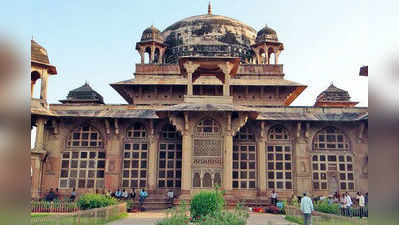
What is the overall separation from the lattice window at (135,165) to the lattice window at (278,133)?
728 centimetres

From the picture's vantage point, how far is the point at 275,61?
28078mm

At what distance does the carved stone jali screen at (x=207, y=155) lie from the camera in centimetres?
1956

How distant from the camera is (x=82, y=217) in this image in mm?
12195

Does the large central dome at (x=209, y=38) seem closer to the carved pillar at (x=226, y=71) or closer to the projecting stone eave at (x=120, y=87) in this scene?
the projecting stone eave at (x=120, y=87)

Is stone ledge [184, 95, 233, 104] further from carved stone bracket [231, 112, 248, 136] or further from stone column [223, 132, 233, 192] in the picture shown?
stone column [223, 132, 233, 192]

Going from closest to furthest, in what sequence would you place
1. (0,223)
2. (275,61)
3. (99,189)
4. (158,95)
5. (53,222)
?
(0,223) < (53,222) < (99,189) < (158,95) < (275,61)

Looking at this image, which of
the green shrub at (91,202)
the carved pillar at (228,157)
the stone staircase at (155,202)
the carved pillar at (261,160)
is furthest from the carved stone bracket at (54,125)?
the carved pillar at (261,160)

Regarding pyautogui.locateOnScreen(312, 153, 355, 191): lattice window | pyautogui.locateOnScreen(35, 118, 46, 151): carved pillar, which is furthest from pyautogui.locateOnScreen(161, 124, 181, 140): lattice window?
pyautogui.locateOnScreen(312, 153, 355, 191): lattice window

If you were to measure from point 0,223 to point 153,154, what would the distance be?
19.1m

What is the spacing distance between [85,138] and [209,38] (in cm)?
1345

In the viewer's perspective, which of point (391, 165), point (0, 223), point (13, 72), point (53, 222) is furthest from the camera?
point (53, 222)

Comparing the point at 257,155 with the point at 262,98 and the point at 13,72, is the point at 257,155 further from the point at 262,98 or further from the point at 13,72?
the point at 13,72

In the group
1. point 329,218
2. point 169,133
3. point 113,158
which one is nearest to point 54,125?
point 113,158

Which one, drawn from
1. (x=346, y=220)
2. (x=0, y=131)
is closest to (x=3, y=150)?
(x=0, y=131)
